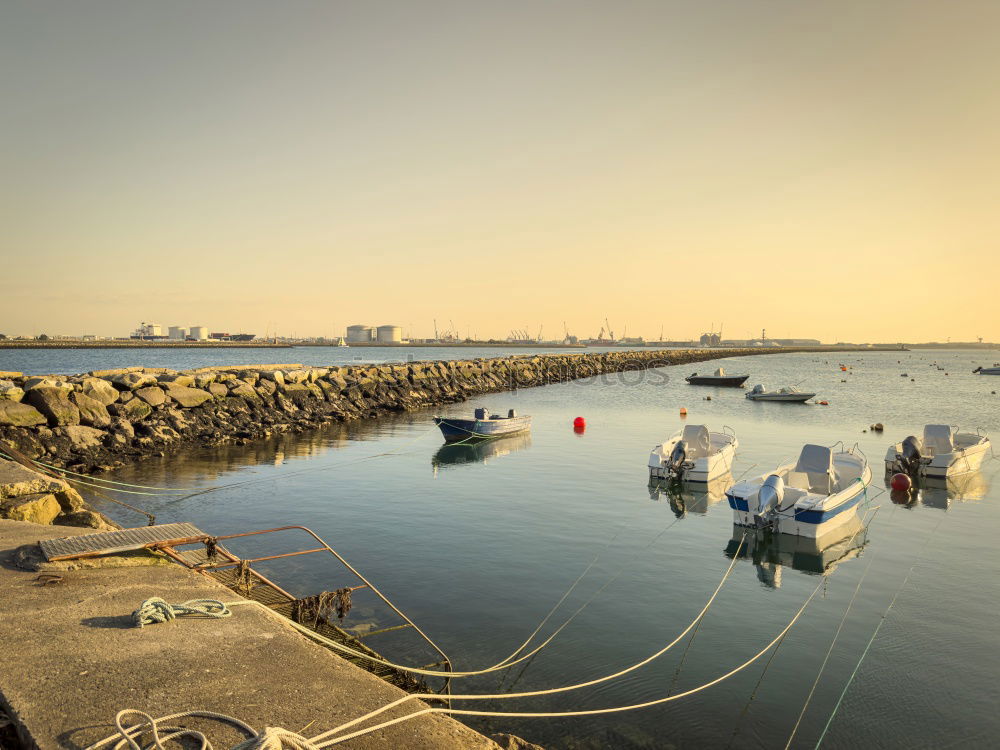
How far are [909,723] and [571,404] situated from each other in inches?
1710

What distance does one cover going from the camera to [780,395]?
54.8 meters

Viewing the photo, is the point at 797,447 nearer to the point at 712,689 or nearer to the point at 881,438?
the point at 881,438

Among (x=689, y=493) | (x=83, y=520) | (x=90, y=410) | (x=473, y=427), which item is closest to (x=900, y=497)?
(x=689, y=493)

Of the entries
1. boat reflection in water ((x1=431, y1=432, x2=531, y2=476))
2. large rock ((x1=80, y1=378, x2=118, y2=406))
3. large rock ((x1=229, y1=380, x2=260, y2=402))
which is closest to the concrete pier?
boat reflection in water ((x1=431, y1=432, x2=531, y2=476))

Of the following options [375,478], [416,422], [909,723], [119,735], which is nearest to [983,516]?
[909,723]

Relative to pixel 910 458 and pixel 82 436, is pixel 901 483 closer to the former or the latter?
pixel 910 458

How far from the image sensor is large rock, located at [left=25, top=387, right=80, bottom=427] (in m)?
24.9

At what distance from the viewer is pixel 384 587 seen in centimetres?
1249

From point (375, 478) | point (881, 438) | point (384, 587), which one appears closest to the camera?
point (384, 587)

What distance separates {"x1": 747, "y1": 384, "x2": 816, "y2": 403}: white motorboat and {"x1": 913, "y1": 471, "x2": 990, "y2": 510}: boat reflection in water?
29.5 meters

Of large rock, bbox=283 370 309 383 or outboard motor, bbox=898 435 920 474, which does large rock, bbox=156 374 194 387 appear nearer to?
large rock, bbox=283 370 309 383

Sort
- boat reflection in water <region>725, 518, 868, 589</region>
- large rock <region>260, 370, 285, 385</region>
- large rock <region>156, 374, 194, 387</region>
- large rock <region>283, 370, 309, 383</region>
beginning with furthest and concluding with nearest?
large rock <region>283, 370, 309, 383</region>, large rock <region>260, 370, 285, 385</region>, large rock <region>156, 374, 194, 387</region>, boat reflection in water <region>725, 518, 868, 589</region>

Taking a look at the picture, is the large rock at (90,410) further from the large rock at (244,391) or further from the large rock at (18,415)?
the large rock at (244,391)

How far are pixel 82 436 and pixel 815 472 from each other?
27.0 meters
